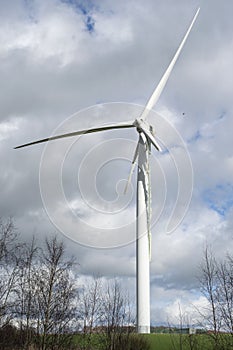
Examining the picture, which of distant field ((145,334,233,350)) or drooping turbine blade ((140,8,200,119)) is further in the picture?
drooping turbine blade ((140,8,200,119))

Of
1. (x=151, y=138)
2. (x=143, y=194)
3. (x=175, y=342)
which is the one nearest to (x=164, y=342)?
(x=175, y=342)

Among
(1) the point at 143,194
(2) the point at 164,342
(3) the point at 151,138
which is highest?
(3) the point at 151,138

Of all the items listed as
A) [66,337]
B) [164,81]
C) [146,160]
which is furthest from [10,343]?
[164,81]

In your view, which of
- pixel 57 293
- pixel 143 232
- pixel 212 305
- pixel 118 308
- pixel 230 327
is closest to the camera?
pixel 230 327

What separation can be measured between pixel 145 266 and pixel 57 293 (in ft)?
31.1

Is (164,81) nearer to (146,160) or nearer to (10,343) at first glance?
(146,160)

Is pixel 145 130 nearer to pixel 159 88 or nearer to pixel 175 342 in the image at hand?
pixel 159 88

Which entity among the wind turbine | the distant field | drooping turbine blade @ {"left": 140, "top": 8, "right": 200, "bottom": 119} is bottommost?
the distant field

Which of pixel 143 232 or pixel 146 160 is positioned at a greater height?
pixel 146 160

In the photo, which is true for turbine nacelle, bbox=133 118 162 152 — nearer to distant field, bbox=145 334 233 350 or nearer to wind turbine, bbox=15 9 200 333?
wind turbine, bbox=15 9 200 333

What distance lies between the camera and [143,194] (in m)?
47.1

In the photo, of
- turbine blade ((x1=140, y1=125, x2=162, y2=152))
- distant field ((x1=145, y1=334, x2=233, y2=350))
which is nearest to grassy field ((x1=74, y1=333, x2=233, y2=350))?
distant field ((x1=145, y1=334, x2=233, y2=350))

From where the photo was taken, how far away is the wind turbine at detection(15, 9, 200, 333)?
142ft

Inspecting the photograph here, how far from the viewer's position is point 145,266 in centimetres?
4434
